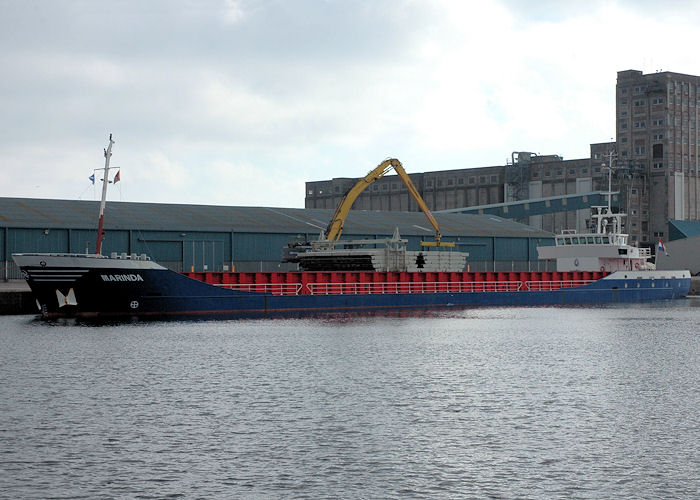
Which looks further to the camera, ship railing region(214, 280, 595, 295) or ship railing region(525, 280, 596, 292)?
ship railing region(525, 280, 596, 292)

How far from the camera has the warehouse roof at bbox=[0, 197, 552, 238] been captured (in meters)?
73.9

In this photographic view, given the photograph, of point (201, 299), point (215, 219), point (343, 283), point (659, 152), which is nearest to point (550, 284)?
point (343, 283)

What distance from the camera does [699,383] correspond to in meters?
28.4

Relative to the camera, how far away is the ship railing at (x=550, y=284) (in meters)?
76.2

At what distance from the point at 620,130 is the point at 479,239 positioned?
201 ft

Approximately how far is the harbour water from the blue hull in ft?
39.1

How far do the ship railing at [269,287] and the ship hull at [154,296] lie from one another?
501mm

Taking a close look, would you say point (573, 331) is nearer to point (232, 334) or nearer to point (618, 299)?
point (232, 334)

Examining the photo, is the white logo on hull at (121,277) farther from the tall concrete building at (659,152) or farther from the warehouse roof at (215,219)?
the tall concrete building at (659,152)

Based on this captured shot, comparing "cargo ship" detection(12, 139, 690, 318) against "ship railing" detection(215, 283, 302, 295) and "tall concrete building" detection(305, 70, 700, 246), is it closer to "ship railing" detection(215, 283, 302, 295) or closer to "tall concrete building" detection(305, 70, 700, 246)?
"ship railing" detection(215, 283, 302, 295)

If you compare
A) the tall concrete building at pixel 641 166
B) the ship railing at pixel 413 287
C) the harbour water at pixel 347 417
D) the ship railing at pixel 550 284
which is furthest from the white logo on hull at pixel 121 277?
the tall concrete building at pixel 641 166

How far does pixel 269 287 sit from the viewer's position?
63344 millimetres

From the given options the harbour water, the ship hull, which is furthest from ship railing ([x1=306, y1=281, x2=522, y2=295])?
the harbour water

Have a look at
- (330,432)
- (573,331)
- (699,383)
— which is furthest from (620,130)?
(330,432)
